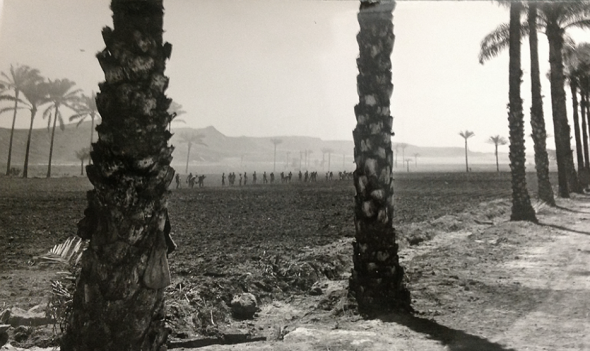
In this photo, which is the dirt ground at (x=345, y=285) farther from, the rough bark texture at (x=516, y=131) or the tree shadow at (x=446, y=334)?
the rough bark texture at (x=516, y=131)

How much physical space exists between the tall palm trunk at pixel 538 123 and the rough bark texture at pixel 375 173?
13209mm

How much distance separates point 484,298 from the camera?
5.16 m

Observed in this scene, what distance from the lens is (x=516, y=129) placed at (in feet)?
42.4

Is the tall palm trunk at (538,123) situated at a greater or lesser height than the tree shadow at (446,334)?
greater

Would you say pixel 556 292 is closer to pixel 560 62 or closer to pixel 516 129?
pixel 516 129

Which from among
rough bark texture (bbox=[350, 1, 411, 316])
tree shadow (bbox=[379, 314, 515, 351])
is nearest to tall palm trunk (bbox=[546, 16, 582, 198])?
rough bark texture (bbox=[350, 1, 411, 316])

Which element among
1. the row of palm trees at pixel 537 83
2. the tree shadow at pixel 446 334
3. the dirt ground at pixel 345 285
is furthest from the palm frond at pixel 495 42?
the tree shadow at pixel 446 334

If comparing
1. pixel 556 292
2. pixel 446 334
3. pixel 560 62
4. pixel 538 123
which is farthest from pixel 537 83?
pixel 446 334

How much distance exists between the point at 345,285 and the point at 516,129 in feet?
31.4

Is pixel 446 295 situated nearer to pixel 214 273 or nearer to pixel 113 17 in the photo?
pixel 214 273

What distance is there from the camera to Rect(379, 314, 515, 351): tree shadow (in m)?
3.59

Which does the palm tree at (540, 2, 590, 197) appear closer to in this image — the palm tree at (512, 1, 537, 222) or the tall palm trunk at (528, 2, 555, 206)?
the tall palm trunk at (528, 2, 555, 206)

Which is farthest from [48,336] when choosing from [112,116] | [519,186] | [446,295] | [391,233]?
[519,186]

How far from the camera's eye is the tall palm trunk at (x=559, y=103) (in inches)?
730
